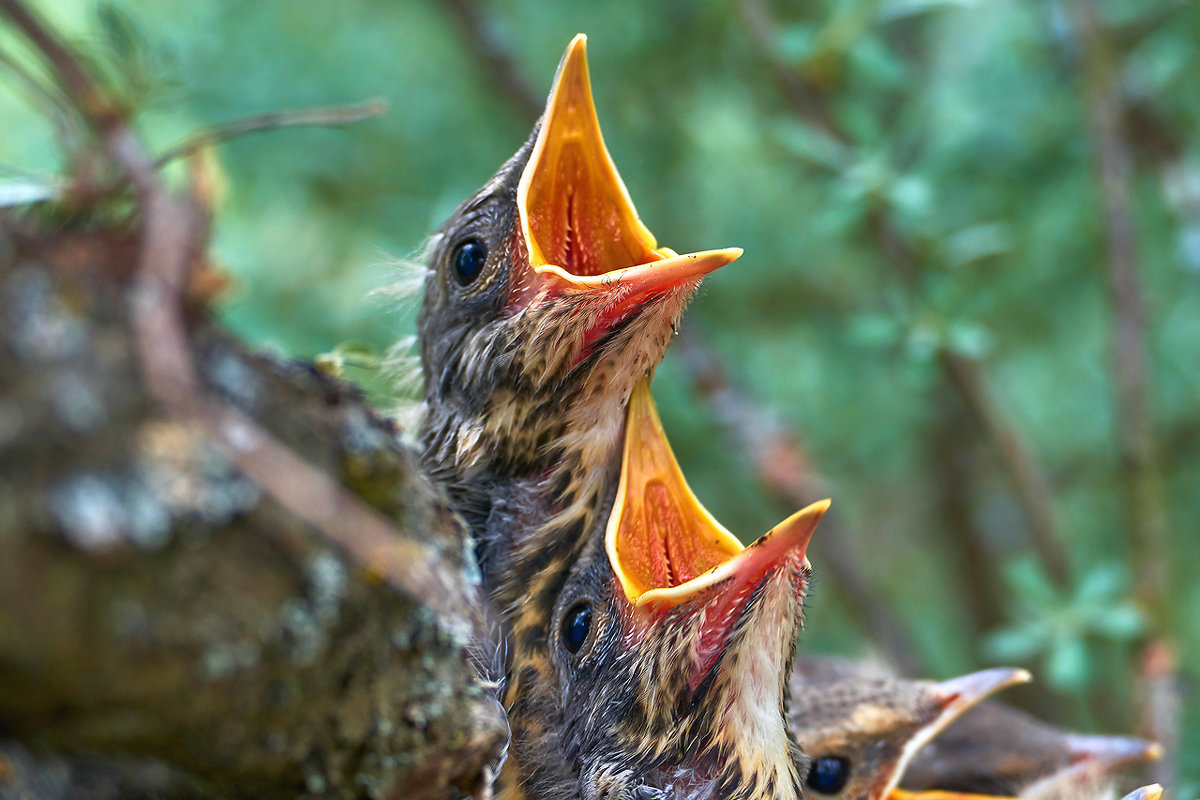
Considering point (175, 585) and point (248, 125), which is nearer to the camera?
point (175, 585)

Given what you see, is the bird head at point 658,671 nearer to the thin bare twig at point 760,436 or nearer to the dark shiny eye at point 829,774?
the dark shiny eye at point 829,774

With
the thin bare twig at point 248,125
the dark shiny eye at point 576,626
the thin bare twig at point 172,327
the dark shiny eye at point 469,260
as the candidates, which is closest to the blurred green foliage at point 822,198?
the dark shiny eye at point 469,260

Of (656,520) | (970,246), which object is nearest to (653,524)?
(656,520)

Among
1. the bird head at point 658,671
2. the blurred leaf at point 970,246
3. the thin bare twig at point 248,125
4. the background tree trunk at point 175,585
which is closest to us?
the background tree trunk at point 175,585

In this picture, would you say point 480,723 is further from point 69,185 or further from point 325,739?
point 69,185

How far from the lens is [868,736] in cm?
145

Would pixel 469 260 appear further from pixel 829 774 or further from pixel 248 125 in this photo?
pixel 829 774

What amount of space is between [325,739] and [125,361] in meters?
0.29

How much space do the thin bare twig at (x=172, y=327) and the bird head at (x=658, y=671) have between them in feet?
1.80

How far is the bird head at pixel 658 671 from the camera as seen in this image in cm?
109

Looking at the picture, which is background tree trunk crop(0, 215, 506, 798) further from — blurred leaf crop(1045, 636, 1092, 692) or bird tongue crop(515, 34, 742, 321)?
blurred leaf crop(1045, 636, 1092, 692)

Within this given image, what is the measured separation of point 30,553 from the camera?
512 millimetres

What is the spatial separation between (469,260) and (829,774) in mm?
940

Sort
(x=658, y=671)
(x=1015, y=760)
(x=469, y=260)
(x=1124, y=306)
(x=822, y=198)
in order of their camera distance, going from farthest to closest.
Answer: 1. (x=822, y=198)
2. (x=1124, y=306)
3. (x=1015, y=760)
4. (x=469, y=260)
5. (x=658, y=671)
